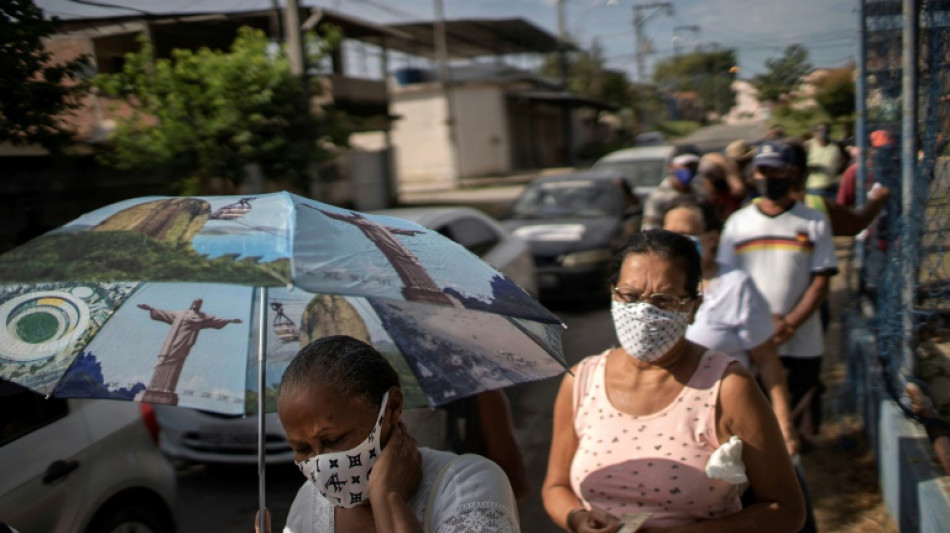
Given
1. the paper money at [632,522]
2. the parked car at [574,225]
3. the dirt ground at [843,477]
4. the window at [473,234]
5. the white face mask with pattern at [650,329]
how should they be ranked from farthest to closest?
the parked car at [574,225] < the window at [473,234] < the dirt ground at [843,477] < the white face mask with pattern at [650,329] < the paper money at [632,522]

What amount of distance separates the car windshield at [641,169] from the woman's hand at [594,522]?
12.6 metres

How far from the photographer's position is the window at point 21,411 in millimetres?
3113

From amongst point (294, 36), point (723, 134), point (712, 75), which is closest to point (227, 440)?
point (712, 75)

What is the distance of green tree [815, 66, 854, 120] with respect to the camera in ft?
17.1

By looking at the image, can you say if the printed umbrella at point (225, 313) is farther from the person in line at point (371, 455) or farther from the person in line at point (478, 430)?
the person in line at point (478, 430)

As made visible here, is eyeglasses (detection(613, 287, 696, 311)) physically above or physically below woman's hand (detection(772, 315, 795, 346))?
above

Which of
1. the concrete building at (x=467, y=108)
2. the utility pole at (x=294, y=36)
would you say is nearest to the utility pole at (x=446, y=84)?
the concrete building at (x=467, y=108)

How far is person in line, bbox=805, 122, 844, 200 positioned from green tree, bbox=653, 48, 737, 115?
110cm

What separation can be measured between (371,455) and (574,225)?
8.47m

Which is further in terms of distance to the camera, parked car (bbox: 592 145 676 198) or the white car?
parked car (bbox: 592 145 676 198)

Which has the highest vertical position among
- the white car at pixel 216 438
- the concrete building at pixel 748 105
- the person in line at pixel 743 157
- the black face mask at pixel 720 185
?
the concrete building at pixel 748 105

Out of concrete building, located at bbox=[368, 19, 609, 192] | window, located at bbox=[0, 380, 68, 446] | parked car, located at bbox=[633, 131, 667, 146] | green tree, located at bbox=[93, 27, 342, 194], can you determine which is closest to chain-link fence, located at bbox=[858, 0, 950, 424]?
window, located at bbox=[0, 380, 68, 446]

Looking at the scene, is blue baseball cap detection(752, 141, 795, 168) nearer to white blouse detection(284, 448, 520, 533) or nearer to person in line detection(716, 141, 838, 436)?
person in line detection(716, 141, 838, 436)

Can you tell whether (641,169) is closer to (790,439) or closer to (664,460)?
(790,439)
